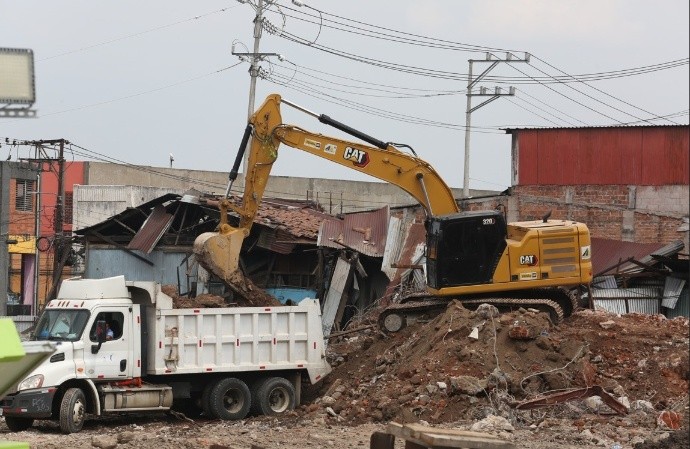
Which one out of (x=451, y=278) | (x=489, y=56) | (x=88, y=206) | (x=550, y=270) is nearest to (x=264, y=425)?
(x=451, y=278)

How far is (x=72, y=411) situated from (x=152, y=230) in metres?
15.8

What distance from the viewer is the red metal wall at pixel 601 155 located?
33250 millimetres

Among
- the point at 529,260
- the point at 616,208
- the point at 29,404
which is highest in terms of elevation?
the point at 616,208

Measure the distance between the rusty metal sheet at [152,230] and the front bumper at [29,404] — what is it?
15305 mm

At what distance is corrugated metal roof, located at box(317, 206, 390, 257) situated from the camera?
31.2m

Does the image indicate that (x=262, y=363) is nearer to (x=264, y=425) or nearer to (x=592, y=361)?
(x=264, y=425)

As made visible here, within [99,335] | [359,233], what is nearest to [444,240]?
[99,335]

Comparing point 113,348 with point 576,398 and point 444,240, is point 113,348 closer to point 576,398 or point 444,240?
point 444,240

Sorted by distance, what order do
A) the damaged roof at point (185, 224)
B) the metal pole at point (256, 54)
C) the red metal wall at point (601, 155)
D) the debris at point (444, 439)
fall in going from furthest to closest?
1. the metal pole at point (256, 54)
2. the red metal wall at point (601, 155)
3. the damaged roof at point (185, 224)
4. the debris at point (444, 439)

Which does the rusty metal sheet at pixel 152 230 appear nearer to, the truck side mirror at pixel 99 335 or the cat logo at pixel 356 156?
the cat logo at pixel 356 156

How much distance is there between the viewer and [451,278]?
2206 cm

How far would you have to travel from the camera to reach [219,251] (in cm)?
2222

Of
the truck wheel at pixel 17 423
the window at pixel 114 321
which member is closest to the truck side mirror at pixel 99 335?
the window at pixel 114 321

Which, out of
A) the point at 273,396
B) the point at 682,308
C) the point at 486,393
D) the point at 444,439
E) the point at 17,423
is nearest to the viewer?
the point at 444,439
